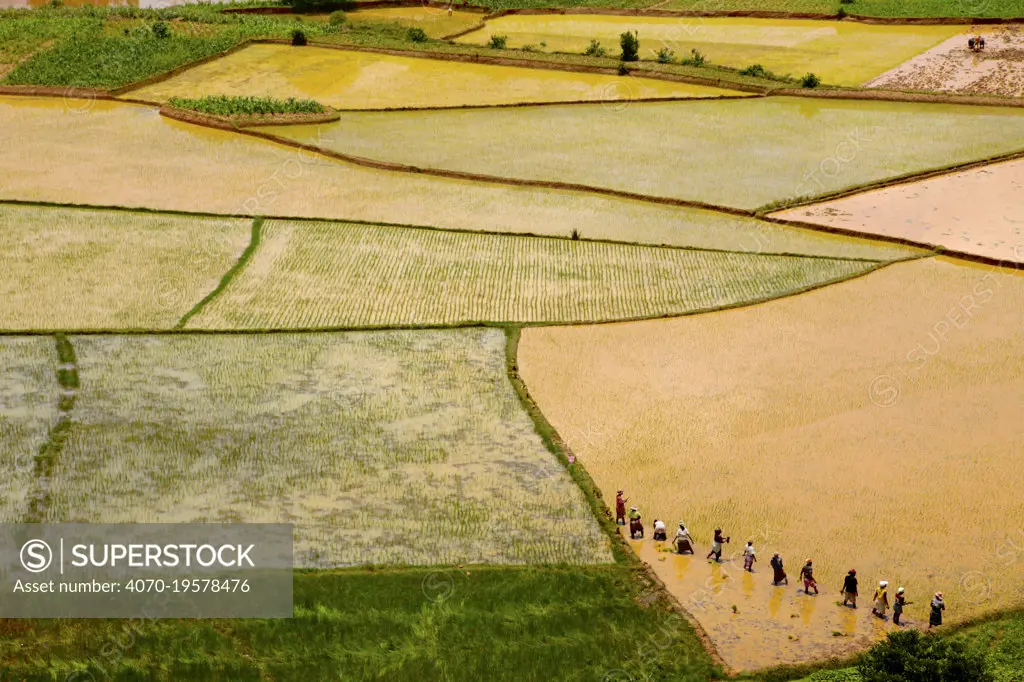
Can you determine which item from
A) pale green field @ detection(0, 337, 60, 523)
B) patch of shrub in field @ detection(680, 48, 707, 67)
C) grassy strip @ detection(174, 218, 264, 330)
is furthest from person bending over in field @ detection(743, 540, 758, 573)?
patch of shrub in field @ detection(680, 48, 707, 67)

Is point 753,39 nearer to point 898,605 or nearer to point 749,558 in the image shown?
point 749,558

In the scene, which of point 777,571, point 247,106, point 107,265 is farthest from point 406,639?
point 247,106

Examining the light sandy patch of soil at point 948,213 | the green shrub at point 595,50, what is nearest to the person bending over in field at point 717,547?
the light sandy patch of soil at point 948,213

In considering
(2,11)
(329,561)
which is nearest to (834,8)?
(2,11)

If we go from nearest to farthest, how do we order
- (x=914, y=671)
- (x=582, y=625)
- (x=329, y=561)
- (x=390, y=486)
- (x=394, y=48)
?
(x=914, y=671)
(x=582, y=625)
(x=329, y=561)
(x=390, y=486)
(x=394, y=48)

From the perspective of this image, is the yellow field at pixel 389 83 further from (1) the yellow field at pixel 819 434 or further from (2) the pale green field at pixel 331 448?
(2) the pale green field at pixel 331 448

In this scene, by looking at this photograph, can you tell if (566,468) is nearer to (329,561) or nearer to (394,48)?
(329,561)
